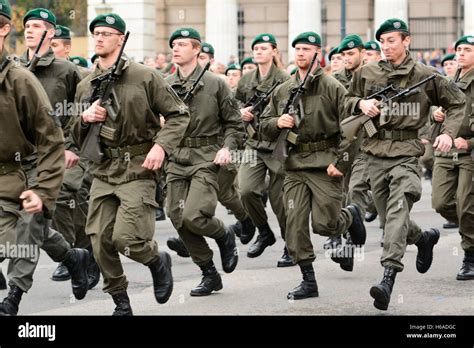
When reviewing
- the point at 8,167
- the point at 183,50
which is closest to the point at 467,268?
the point at 183,50

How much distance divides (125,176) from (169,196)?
5.86 ft

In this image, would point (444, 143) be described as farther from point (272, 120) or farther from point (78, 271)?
point (78, 271)

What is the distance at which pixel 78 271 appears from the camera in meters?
9.51

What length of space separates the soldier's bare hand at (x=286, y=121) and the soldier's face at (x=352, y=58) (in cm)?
369

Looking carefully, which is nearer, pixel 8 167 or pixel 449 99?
pixel 8 167

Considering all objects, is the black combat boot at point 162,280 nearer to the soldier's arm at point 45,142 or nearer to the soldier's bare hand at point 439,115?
the soldier's arm at point 45,142

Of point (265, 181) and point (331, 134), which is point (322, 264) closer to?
point (265, 181)

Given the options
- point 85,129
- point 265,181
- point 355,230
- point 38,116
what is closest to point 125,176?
point 85,129

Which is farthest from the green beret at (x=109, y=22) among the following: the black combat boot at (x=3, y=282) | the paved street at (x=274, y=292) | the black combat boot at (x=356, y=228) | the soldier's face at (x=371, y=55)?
the soldier's face at (x=371, y=55)

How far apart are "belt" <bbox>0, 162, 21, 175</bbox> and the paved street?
1844 millimetres

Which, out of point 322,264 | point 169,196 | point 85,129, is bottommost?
point 322,264

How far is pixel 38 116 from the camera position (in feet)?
24.3

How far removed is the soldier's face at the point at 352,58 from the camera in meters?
13.2

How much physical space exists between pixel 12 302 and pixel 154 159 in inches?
55.6
